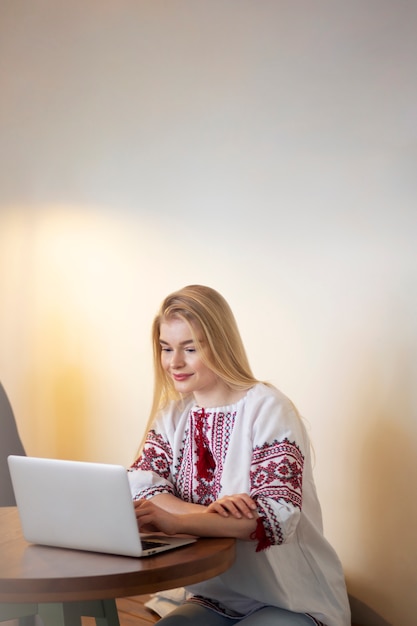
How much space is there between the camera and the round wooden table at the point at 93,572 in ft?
4.13

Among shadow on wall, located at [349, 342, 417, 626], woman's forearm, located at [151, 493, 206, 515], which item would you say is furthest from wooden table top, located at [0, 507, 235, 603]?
shadow on wall, located at [349, 342, 417, 626]

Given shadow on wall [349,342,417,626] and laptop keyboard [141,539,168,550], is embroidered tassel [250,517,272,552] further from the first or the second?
shadow on wall [349,342,417,626]

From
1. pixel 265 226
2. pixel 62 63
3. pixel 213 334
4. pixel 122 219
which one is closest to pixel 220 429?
pixel 213 334

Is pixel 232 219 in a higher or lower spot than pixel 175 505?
higher

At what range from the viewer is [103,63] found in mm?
3068

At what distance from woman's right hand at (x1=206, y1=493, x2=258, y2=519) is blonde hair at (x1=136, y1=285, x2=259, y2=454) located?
0.33 m

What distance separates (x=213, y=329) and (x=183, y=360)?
99 mm

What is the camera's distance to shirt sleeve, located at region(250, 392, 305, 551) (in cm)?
158

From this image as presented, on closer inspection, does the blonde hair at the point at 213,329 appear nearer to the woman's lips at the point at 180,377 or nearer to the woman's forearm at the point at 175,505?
the woman's lips at the point at 180,377

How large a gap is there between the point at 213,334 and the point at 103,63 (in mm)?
1646

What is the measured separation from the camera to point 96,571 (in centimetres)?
130

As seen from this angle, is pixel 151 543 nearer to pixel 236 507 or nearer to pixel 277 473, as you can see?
pixel 236 507

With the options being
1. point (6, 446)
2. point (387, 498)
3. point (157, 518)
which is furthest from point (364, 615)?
point (6, 446)

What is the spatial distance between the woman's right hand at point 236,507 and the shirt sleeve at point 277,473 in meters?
0.02
